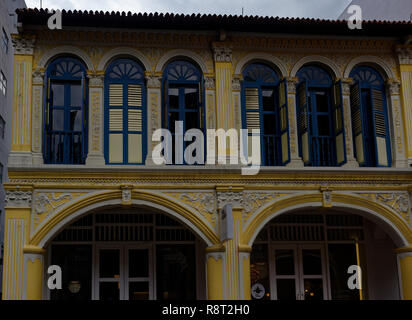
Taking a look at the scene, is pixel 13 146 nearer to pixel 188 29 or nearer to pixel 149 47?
pixel 149 47

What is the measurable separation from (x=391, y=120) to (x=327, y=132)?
151 cm

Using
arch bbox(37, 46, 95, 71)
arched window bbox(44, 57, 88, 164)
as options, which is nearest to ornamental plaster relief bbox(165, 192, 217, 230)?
arched window bbox(44, 57, 88, 164)

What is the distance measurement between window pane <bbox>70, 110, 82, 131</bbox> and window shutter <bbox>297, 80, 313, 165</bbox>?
16.0 feet

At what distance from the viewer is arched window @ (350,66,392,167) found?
1357 cm

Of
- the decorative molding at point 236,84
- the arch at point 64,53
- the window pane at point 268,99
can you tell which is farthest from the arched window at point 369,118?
the arch at point 64,53

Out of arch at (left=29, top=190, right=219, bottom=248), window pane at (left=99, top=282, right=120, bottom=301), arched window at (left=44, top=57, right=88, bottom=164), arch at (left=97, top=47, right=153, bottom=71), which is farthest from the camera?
window pane at (left=99, top=282, right=120, bottom=301)

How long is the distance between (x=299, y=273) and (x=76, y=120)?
6.61 metres

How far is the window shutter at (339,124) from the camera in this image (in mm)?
13383

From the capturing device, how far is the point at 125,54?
43.8 ft

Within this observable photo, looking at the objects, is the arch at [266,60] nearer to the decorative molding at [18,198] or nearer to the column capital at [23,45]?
the column capital at [23,45]

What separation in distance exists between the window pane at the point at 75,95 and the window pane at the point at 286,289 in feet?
21.2

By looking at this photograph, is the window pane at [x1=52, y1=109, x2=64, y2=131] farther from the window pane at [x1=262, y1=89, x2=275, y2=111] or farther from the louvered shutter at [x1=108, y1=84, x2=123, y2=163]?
the window pane at [x1=262, y1=89, x2=275, y2=111]
